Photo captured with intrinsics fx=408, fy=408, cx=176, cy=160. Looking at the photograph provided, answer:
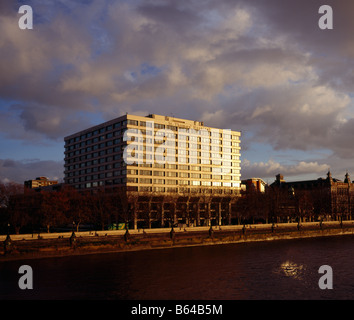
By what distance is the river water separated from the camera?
3644 cm

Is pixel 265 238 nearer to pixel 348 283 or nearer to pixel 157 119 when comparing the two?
pixel 348 283

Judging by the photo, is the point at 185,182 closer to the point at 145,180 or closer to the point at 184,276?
the point at 145,180

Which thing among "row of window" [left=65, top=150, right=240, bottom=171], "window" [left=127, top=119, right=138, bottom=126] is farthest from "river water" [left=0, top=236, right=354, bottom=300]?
"window" [left=127, top=119, right=138, bottom=126]

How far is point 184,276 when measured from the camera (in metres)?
44.8

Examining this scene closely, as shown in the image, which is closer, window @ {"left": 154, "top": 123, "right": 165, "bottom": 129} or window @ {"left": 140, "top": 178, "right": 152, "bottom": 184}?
window @ {"left": 140, "top": 178, "right": 152, "bottom": 184}

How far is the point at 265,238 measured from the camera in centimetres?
9219

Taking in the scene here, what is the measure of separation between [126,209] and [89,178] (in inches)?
2252

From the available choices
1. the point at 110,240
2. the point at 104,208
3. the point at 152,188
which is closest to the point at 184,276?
the point at 110,240

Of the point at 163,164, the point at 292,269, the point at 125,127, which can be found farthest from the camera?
the point at 163,164

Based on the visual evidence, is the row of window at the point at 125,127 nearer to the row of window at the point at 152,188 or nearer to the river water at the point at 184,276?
the row of window at the point at 152,188

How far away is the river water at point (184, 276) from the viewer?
3644 cm

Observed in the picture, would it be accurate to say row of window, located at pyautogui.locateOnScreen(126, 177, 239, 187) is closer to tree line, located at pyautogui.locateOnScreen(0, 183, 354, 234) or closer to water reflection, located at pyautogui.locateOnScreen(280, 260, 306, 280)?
tree line, located at pyautogui.locateOnScreen(0, 183, 354, 234)
